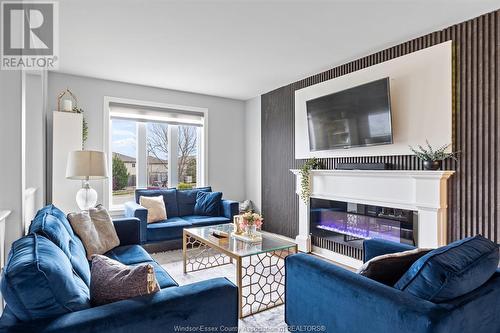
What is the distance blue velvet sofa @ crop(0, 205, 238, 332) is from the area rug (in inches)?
35.9

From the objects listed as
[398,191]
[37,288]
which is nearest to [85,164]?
[37,288]

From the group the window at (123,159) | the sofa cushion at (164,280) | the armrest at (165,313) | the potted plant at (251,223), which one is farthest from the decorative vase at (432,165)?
the window at (123,159)

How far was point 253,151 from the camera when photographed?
5785mm

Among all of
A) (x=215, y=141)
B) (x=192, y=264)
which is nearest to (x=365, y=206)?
(x=192, y=264)

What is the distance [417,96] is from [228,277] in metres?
2.69

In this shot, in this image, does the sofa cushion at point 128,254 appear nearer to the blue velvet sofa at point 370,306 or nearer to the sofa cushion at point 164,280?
the sofa cushion at point 164,280

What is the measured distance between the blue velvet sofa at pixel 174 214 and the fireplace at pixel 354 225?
1227 millimetres

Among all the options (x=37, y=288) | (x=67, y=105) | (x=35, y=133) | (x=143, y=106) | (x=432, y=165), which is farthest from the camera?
(x=143, y=106)

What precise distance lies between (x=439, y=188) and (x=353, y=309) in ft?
6.23

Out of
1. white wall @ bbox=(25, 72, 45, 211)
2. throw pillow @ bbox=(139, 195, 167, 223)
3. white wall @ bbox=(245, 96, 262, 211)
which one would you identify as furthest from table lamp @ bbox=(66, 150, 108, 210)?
white wall @ bbox=(245, 96, 262, 211)

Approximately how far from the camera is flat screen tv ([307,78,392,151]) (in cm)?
324

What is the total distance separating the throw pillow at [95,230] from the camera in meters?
2.53

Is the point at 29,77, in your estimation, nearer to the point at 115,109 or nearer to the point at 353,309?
the point at 115,109

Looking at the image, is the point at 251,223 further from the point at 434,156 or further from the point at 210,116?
the point at 210,116
